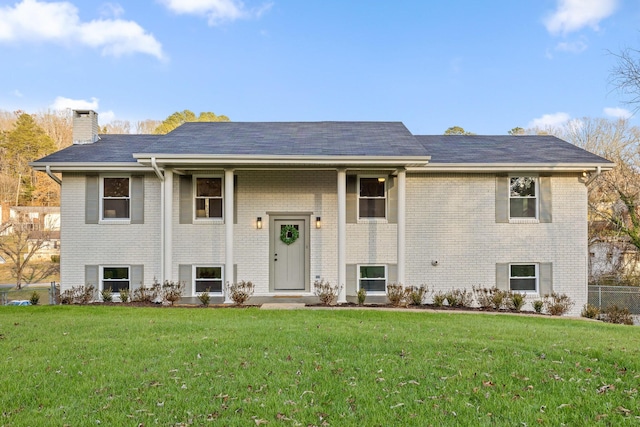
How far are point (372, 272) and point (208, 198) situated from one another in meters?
4.94

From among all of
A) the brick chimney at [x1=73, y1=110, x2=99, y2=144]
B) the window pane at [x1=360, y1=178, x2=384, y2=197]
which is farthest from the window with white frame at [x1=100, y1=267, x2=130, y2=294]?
the window pane at [x1=360, y1=178, x2=384, y2=197]

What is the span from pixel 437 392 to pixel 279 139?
889cm

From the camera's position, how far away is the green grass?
3508 millimetres

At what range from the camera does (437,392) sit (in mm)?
3945

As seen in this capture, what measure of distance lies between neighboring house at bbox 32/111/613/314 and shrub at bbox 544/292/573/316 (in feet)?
1.10

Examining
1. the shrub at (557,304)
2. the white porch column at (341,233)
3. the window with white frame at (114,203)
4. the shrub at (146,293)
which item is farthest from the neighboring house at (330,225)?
the white porch column at (341,233)

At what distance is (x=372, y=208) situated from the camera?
470 inches

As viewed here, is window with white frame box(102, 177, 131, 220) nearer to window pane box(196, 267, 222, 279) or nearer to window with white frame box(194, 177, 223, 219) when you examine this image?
window with white frame box(194, 177, 223, 219)

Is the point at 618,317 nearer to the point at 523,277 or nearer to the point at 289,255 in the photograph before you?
the point at 523,277

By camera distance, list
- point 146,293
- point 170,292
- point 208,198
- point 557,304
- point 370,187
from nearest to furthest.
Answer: point 170,292 < point 557,304 < point 146,293 < point 208,198 < point 370,187

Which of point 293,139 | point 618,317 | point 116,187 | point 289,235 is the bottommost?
point 618,317

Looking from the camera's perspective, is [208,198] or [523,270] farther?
[523,270]

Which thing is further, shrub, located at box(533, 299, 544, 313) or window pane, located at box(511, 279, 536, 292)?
window pane, located at box(511, 279, 536, 292)

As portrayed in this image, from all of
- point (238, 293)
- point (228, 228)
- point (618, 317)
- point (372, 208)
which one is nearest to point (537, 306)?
point (618, 317)
